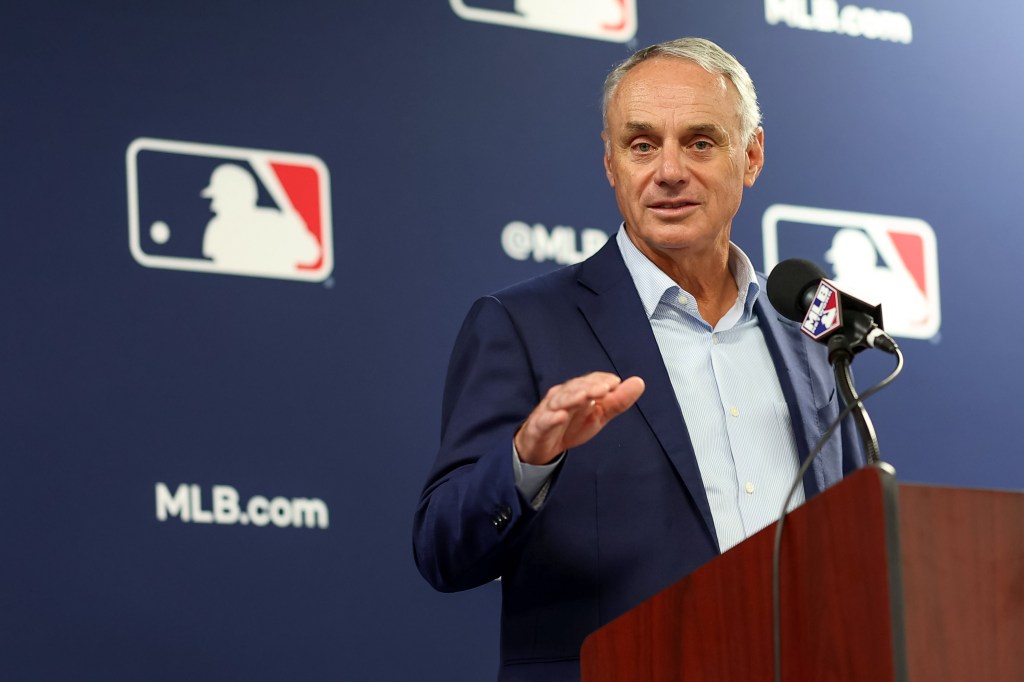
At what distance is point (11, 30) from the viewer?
2820mm

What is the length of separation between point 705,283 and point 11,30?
1354mm

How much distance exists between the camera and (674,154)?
7.41 feet

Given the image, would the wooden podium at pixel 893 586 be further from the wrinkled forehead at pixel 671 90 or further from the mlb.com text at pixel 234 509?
the mlb.com text at pixel 234 509

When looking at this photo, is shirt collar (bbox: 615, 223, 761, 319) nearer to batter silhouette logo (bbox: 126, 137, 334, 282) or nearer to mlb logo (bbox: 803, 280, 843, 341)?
mlb logo (bbox: 803, 280, 843, 341)

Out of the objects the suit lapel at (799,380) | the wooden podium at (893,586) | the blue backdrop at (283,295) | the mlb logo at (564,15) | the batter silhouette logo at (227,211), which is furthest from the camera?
the mlb logo at (564,15)

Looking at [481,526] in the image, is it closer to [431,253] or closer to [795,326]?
[795,326]

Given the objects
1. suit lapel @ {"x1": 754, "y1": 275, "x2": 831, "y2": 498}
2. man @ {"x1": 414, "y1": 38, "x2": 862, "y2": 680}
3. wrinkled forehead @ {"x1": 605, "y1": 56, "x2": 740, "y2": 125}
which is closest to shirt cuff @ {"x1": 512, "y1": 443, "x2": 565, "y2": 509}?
man @ {"x1": 414, "y1": 38, "x2": 862, "y2": 680}

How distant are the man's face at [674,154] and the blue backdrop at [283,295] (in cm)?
79

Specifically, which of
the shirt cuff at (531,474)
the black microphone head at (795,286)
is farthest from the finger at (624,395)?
the black microphone head at (795,286)

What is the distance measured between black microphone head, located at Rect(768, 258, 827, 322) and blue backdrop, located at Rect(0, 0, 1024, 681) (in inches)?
45.9

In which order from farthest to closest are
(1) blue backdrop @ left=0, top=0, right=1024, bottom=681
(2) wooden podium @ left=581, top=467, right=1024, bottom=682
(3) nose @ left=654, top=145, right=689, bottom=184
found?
(1) blue backdrop @ left=0, top=0, right=1024, bottom=681 → (3) nose @ left=654, top=145, right=689, bottom=184 → (2) wooden podium @ left=581, top=467, right=1024, bottom=682

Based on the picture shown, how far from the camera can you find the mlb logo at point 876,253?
338 cm

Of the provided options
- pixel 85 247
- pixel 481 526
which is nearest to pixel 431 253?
pixel 85 247

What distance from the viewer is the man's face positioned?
2252 mm
